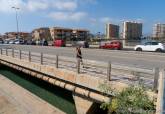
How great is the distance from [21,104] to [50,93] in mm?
3665

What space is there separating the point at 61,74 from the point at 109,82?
513cm

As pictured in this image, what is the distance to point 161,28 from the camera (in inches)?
4685

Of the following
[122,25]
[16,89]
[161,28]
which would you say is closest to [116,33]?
[122,25]

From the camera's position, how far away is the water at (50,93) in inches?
660

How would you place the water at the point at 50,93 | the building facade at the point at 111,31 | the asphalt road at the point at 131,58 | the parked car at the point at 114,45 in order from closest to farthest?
the water at the point at 50,93
the asphalt road at the point at 131,58
the parked car at the point at 114,45
the building facade at the point at 111,31

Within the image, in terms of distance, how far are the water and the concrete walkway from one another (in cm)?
76

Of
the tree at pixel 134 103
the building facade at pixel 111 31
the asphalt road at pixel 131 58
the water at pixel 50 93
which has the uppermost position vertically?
the building facade at pixel 111 31

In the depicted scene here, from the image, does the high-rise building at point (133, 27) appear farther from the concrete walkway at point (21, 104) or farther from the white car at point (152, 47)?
the concrete walkway at point (21, 104)

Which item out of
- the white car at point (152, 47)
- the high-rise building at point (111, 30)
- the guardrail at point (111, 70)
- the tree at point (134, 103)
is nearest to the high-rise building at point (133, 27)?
the high-rise building at point (111, 30)

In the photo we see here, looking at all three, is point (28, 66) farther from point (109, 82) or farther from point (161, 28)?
point (161, 28)

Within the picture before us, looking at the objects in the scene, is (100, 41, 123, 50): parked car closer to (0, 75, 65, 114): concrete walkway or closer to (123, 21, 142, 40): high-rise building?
(0, 75, 65, 114): concrete walkway

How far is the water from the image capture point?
16.8m

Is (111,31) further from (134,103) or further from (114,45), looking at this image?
(134,103)

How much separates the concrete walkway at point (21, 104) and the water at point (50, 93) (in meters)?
0.76
